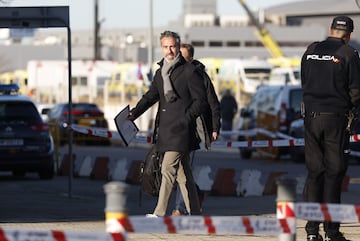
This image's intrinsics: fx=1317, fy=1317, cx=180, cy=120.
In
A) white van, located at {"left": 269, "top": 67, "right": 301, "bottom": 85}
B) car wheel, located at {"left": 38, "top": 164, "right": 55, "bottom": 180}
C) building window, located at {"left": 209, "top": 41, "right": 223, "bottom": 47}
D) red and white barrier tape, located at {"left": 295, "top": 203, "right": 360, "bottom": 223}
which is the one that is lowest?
building window, located at {"left": 209, "top": 41, "right": 223, "bottom": 47}

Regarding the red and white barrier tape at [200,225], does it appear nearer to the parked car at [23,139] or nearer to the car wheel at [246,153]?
the parked car at [23,139]

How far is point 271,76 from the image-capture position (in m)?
55.2

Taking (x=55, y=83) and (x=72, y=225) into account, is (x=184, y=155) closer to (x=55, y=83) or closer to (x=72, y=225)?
(x=72, y=225)

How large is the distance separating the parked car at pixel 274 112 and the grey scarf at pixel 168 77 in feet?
51.7

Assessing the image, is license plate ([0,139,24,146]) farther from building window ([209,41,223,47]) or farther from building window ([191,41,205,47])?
building window ([209,41,223,47])

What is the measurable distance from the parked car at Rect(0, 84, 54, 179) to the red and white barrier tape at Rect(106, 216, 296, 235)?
15.4 m

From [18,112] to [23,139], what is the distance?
47 cm

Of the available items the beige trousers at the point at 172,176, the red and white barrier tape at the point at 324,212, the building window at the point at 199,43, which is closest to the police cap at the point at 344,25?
the beige trousers at the point at 172,176

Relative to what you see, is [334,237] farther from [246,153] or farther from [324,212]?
[246,153]

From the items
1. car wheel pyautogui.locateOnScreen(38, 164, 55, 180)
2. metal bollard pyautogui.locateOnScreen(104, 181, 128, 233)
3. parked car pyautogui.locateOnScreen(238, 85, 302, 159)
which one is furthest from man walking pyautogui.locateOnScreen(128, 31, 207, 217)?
parked car pyautogui.locateOnScreen(238, 85, 302, 159)

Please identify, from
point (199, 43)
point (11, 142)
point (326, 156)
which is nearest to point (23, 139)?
point (11, 142)

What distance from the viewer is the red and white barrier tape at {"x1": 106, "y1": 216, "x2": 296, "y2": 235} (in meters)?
6.91

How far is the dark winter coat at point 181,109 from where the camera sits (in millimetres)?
12742

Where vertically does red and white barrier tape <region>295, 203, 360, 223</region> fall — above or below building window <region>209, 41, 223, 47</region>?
above
